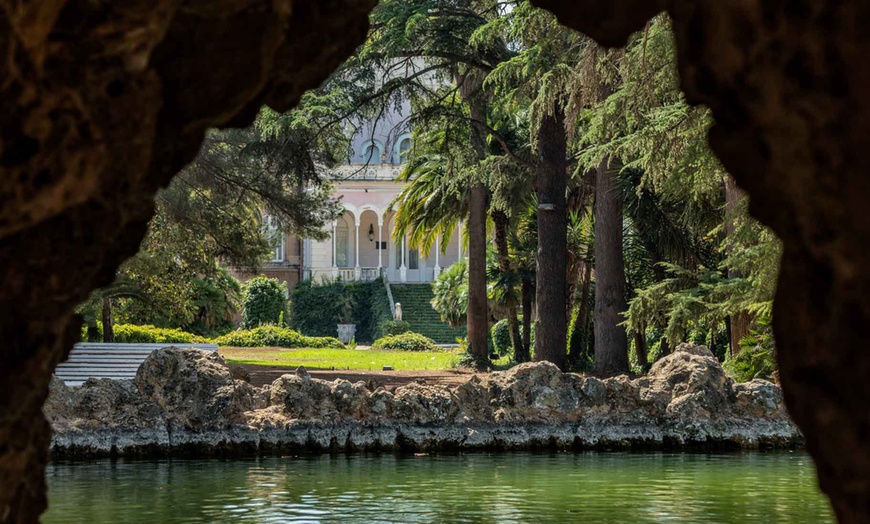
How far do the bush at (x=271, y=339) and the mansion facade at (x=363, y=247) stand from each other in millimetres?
13251

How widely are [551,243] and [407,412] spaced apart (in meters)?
8.55

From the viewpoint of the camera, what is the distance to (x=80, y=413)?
12.7 m

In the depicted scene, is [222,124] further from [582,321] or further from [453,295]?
[453,295]

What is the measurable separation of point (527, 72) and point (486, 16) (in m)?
4.88

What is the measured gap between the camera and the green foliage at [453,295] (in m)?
34.2

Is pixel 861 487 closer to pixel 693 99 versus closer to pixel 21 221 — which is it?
pixel 693 99

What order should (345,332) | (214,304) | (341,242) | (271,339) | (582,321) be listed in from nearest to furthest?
(582,321) < (214,304) < (271,339) < (345,332) < (341,242)

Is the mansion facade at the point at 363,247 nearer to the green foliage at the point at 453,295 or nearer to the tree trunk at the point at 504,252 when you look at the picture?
the green foliage at the point at 453,295

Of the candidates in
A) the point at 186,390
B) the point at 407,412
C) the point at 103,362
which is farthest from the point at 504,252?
the point at 186,390

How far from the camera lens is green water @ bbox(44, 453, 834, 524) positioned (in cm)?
910

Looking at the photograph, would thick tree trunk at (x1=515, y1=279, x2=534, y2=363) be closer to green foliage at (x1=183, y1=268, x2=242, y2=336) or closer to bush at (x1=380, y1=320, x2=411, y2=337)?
green foliage at (x1=183, y1=268, x2=242, y2=336)

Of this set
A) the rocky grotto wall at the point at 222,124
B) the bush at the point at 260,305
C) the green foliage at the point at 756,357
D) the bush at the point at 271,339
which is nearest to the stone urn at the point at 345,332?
the bush at the point at 260,305

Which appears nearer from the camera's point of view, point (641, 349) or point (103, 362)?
point (103, 362)

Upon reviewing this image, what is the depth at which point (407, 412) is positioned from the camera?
13.1m
